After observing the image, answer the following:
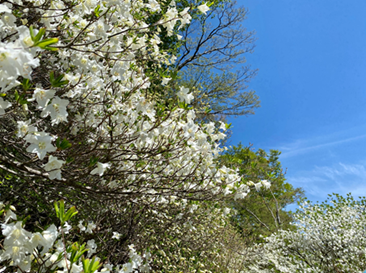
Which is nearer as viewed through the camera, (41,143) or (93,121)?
(41,143)

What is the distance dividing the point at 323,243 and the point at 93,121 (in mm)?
6503

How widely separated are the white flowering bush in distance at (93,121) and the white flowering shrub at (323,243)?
167 inches

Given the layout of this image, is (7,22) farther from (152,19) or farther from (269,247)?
(152,19)

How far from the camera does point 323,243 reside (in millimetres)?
6129

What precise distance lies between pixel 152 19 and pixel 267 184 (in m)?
8.79

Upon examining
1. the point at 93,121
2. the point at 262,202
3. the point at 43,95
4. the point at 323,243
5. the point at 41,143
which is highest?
the point at 262,202

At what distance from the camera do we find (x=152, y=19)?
30.9 ft

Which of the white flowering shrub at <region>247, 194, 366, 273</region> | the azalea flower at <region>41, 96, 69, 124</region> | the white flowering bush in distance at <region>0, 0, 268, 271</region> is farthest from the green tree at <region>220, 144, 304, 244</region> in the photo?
the azalea flower at <region>41, 96, 69, 124</region>

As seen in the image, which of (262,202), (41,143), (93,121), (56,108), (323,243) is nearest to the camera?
(41,143)

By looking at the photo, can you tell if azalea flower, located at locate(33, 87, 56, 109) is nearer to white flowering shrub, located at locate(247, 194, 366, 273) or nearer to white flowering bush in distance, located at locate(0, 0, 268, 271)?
white flowering bush in distance, located at locate(0, 0, 268, 271)

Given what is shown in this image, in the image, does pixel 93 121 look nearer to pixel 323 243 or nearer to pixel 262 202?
pixel 323 243

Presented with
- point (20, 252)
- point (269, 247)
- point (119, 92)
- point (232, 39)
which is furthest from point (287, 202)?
point (20, 252)

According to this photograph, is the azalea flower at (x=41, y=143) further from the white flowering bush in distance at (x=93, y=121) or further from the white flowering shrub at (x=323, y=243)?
the white flowering shrub at (x=323, y=243)

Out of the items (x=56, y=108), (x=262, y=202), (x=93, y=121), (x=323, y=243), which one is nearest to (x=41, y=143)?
(x=56, y=108)
